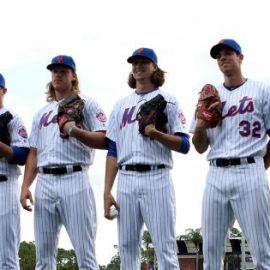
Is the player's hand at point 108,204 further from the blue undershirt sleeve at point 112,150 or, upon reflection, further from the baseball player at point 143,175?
the blue undershirt sleeve at point 112,150

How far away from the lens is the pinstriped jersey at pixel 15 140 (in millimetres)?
7637

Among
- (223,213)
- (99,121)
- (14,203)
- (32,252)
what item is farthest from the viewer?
(32,252)

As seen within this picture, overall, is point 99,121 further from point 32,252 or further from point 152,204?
point 32,252

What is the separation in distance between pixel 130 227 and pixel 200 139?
3.78ft

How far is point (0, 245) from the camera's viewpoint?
736 centimetres

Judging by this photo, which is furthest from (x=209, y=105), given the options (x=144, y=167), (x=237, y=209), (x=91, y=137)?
(x=91, y=137)

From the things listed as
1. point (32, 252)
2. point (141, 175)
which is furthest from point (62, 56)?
point (32, 252)

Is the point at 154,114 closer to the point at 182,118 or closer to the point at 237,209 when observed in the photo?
the point at 182,118

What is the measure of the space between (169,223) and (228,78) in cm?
164

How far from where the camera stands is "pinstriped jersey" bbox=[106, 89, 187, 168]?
256 inches

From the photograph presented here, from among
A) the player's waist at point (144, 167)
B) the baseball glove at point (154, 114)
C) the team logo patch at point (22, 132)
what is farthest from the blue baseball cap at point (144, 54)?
the team logo patch at point (22, 132)

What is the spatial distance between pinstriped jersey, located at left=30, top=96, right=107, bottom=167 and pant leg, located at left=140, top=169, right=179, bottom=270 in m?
0.90

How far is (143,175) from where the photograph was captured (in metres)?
6.43

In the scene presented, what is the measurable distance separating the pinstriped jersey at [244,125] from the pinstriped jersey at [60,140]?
139 centimetres
